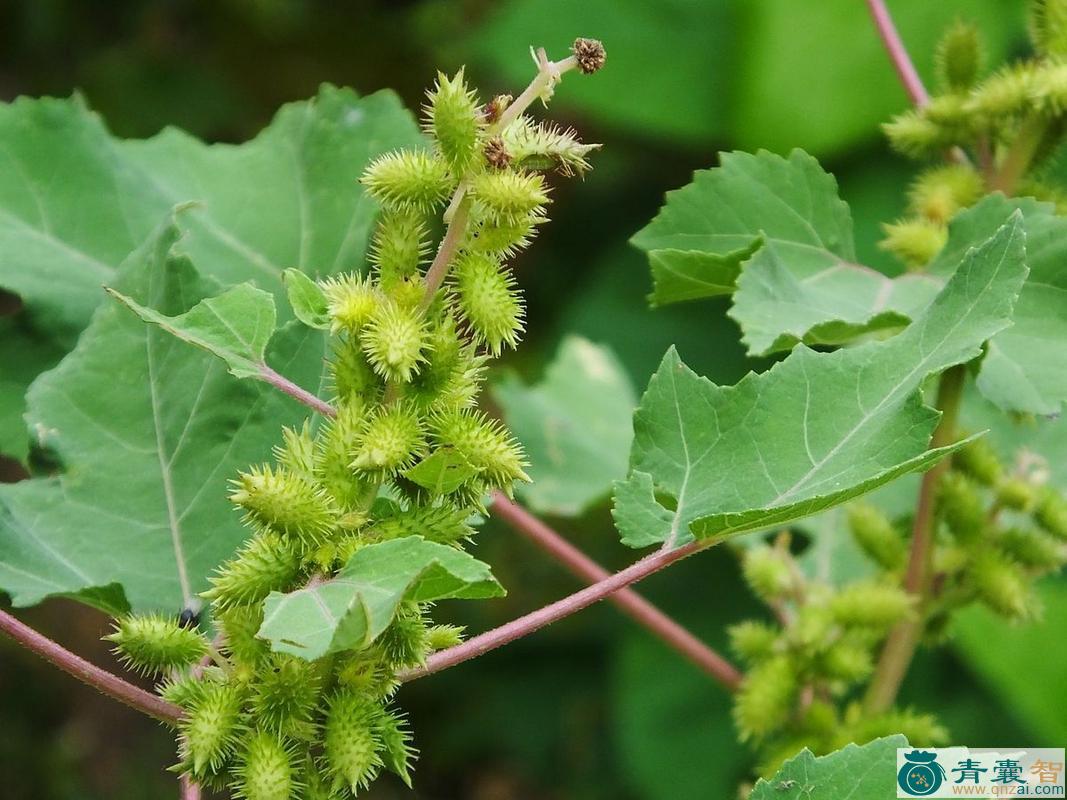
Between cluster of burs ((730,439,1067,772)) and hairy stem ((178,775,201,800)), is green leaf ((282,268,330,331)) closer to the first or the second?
hairy stem ((178,775,201,800))

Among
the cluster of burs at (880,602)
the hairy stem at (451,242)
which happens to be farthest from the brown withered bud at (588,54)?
the cluster of burs at (880,602)

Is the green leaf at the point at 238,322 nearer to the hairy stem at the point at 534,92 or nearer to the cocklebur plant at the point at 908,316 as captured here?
the hairy stem at the point at 534,92

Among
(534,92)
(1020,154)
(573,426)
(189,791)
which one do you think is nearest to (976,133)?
(1020,154)

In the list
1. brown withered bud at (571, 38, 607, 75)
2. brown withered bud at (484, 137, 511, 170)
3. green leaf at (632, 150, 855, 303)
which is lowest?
brown withered bud at (484, 137, 511, 170)

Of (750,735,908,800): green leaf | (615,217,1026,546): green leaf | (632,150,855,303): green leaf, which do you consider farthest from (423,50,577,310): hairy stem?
(750,735,908,800): green leaf

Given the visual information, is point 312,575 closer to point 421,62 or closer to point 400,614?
point 400,614

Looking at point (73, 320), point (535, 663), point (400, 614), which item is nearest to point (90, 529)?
point (73, 320)
